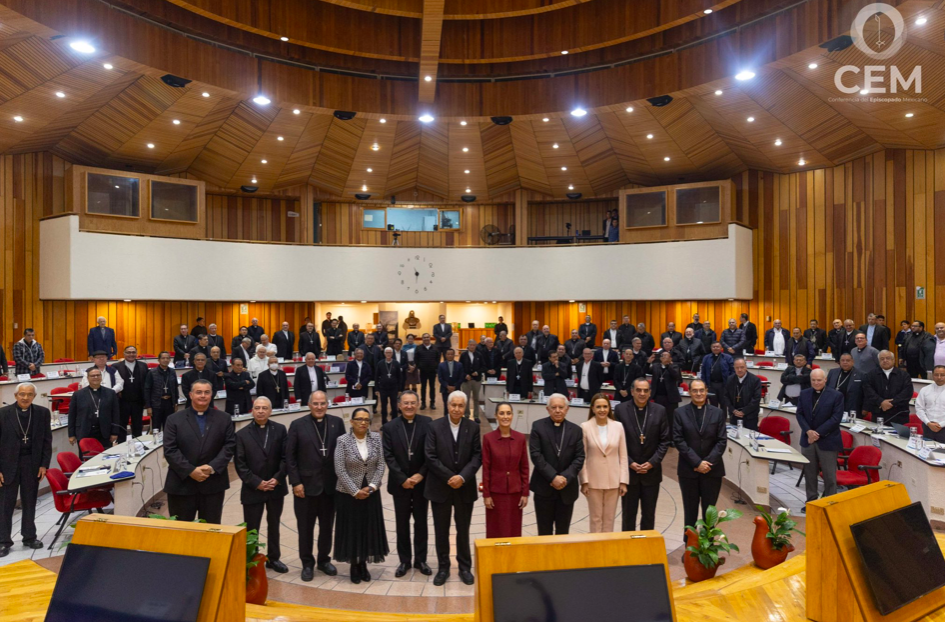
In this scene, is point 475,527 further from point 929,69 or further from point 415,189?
point 415,189

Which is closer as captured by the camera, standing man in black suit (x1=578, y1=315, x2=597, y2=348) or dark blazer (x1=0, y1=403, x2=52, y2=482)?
dark blazer (x1=0, y1=403, x2=52, y2=482)

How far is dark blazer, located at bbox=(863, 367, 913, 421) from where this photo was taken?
7117mm

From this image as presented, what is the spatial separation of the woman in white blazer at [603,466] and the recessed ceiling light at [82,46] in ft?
28.4

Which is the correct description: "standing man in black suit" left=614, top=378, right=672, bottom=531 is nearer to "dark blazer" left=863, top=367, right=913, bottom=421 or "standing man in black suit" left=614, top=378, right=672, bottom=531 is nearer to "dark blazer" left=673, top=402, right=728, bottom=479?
"dark blazer" left=673, top=402, right=728, bottom=479

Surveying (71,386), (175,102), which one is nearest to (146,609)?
(71,386)

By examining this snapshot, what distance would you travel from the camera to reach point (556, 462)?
16.0 feet

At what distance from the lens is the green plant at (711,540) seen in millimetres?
3916

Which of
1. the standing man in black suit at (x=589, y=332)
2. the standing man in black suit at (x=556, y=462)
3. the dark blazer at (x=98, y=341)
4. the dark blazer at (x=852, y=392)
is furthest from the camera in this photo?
the standing man in black suit at (x=589, y=332)

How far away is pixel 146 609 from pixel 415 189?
16.6m

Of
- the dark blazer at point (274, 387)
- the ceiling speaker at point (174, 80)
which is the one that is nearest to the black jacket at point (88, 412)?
the dark blazer at point (274, 387)

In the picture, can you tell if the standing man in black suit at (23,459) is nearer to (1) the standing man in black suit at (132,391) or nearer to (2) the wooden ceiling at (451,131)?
(1) the standing man in black suit at (132,391)

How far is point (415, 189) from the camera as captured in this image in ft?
58.7

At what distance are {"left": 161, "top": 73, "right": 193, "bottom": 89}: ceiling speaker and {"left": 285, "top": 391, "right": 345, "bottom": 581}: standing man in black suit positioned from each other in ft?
25.4

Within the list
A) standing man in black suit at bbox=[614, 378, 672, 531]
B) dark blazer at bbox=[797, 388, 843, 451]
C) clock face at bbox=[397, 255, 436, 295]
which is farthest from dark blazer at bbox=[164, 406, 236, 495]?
clock face at bbox=[397, 255, 436, 295]
